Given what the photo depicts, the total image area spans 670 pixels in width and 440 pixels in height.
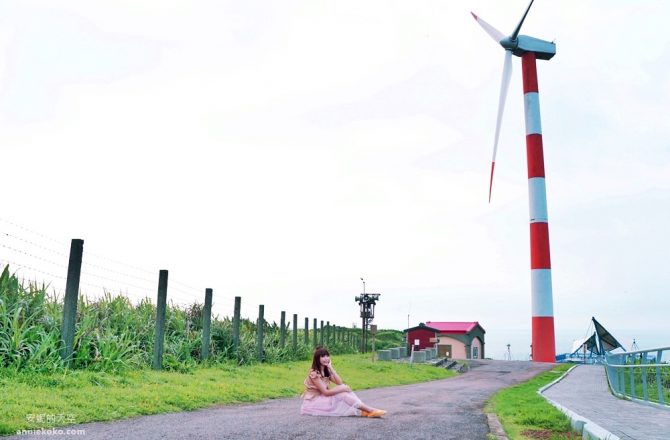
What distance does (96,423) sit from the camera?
9133 millimetres

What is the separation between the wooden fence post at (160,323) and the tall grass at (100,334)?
0.21m

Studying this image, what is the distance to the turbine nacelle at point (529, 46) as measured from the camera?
148 ft

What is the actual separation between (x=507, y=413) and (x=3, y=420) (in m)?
9.29

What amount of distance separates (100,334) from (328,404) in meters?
6.26

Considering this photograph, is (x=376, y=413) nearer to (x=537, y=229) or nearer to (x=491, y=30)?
(x=537, y=229)

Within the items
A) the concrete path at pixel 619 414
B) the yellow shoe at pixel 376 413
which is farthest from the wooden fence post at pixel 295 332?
the yellow shoe at pixel 376 413

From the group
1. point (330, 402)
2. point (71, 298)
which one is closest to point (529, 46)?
point (330, 402)

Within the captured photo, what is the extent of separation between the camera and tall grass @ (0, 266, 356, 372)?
11.8 m

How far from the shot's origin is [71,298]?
12.9 metres

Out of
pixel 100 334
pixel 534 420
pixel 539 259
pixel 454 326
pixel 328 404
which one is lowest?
pixel 534 420

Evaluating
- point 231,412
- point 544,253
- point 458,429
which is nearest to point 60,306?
point 231,412

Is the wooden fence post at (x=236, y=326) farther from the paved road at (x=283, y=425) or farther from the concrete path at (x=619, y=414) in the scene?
the concrete path at (x=619, y=414)

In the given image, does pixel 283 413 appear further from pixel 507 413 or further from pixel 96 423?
pixel 507 413

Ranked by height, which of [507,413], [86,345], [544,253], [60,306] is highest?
[544,253]
